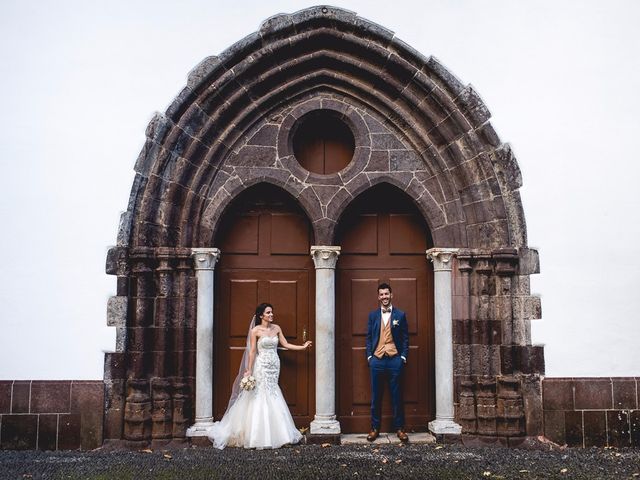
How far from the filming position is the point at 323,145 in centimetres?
657

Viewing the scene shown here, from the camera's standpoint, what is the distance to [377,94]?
20.7 ft

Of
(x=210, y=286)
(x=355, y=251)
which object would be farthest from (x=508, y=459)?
(x=210, y=286)

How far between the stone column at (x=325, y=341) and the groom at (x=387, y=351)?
362 millimetres

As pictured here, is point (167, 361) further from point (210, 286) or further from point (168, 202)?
point (168, 202)

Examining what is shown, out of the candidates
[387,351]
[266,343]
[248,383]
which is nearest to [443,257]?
[387,351]

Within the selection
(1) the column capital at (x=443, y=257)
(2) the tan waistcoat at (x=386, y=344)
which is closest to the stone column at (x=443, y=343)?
(1) the column capital at (x=443, y=257)

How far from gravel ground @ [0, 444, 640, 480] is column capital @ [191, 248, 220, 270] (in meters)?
1.63

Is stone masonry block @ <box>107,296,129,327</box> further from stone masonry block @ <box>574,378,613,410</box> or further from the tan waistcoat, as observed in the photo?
stone masonry block @ <box>574,378,613,410</box>

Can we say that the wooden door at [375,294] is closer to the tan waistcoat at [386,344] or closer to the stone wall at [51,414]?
the tan waistcoat at [386,344]

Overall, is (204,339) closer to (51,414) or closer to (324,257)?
(324,257)

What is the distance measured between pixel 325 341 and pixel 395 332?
0.66 m

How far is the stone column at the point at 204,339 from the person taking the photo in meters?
5.92

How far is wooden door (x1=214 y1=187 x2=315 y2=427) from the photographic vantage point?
6324 mm

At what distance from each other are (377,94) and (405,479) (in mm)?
3547
